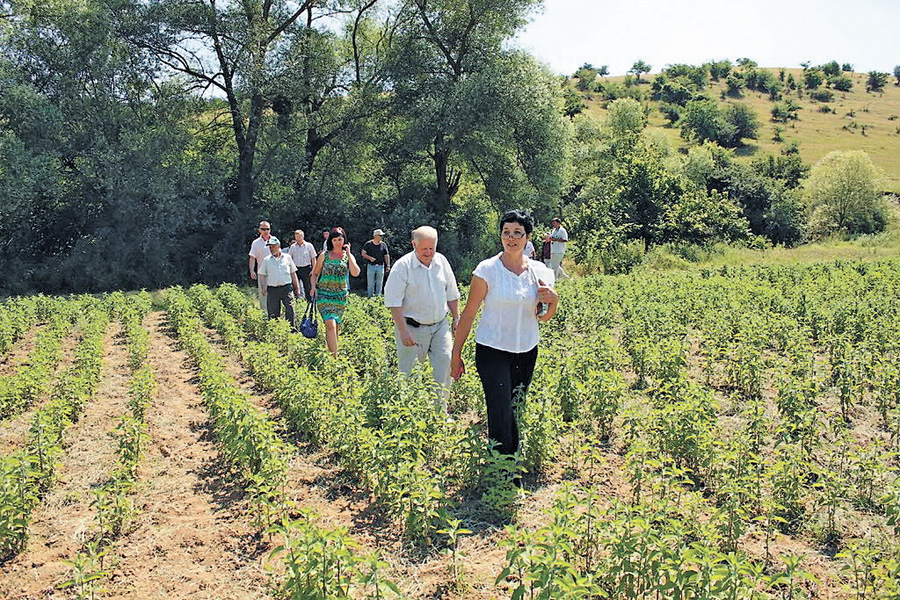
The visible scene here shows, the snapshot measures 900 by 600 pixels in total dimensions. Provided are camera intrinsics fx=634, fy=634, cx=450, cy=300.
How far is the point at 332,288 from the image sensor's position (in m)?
9.05

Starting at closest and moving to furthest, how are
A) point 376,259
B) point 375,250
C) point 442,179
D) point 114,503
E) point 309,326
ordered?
point 114,503 < point 309,326 < point 375,250 < point 376,259 < point 442,179

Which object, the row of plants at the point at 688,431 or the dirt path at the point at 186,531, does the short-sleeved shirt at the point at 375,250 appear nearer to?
the row of plants at the point at 688,431

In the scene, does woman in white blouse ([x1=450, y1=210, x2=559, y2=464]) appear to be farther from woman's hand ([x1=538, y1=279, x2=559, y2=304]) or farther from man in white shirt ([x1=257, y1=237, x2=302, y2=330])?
man in white shirt ([x1=257, y1=237, x2=302, y2=330])

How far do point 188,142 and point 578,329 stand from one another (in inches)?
685

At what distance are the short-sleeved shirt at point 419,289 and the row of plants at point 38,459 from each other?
10.9ft

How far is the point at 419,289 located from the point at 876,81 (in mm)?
150038

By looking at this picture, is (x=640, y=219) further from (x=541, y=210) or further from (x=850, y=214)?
(x=850, y=214)

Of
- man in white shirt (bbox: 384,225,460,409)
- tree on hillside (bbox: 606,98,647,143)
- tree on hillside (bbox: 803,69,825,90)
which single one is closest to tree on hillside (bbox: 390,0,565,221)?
man in white shirt (bbox: 384,225,460,409)

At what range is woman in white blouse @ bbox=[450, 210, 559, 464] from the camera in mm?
4973

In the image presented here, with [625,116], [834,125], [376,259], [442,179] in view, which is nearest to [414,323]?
[376,259]

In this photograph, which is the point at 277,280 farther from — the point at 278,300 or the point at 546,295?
the point at 546,295

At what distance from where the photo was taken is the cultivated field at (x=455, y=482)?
391cm

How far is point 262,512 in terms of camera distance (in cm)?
496

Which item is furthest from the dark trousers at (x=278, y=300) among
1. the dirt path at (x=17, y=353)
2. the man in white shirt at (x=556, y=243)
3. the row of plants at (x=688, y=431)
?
the man in white shirt at (x=556, y=243)
